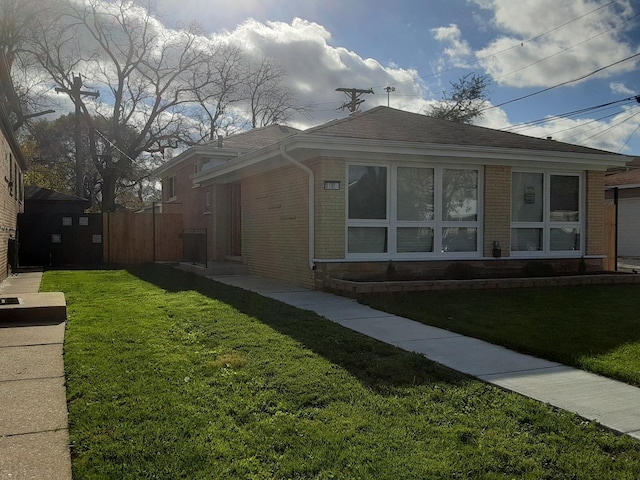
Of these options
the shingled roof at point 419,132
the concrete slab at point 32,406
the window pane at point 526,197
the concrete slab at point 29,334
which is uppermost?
the shingled roof at point 419,132

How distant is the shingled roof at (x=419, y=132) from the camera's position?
10273mm

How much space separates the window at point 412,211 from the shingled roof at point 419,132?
24.4 inches

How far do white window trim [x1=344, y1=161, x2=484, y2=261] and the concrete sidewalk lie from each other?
2676mm

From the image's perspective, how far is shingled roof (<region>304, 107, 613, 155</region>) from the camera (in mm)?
10273

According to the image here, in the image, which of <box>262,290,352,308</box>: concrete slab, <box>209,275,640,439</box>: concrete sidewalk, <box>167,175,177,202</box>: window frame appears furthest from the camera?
<box>167,175,177,202</box>: window frame

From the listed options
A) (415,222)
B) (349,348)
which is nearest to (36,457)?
(349,348)

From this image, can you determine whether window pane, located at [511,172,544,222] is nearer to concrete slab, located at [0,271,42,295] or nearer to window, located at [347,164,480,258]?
window, located at [347,164,480,258]

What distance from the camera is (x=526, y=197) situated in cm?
1170

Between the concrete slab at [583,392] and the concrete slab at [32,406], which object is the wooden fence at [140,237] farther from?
the concrete slab at [583,392]

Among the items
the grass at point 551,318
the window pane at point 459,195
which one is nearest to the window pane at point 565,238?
the grass at point 551,318

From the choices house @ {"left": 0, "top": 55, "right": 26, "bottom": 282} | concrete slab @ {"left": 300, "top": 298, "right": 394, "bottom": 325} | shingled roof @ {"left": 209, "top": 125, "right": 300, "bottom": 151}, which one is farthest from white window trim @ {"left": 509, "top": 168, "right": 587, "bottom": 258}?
house @ {"left": 0, "top": 55, "right": 26, "bottom": 282}

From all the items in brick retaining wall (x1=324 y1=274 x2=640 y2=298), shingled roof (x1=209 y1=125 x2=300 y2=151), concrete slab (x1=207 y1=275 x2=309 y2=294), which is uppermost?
shingled roof (x1=209 y1=125 x2=300 y2=151)

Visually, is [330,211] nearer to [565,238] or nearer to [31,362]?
[565,238]

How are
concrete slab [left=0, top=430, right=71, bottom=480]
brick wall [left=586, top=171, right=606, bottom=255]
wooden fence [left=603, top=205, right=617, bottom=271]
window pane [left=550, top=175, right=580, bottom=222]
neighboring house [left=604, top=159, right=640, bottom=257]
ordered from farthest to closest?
neighboring house [left=604, top=159, right=640, bottom=257] → wooden fence [left=603, top=205, right=617, bottom=271] → brick wall [left=586, top=171, right=606, bottom=255] → window pane [left=550, top=175, right=580, bottom=222] → concrete slab [left=0, top=430, right=71, bottom=480]
